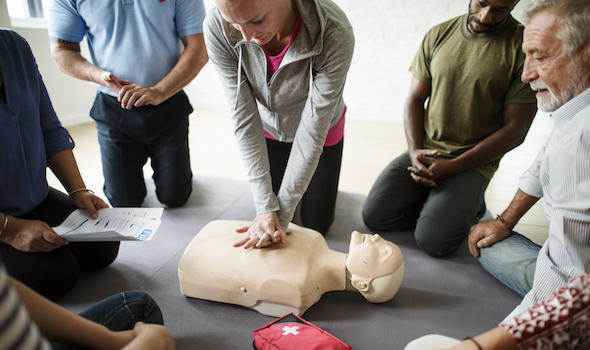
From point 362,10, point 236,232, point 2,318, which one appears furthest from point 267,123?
point 362,10

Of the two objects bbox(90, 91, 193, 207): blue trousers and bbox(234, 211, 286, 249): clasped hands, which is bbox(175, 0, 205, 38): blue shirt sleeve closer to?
bbox(90, 91, 193, 207): blue trousers

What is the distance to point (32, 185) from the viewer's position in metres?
1.30

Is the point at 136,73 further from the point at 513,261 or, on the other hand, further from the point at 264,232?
the point at 513,261

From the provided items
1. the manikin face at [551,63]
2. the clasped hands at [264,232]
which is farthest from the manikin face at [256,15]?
the manikin face at [551,63]

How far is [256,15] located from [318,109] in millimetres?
424

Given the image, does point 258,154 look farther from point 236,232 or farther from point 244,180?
point 244,180

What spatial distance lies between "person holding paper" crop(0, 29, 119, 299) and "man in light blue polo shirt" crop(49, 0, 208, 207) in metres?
0.43

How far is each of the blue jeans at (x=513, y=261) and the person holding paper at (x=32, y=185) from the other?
4.97ft

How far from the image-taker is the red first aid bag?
3.49 feet

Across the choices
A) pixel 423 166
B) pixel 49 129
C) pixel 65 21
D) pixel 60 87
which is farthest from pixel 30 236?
pixel 60 87

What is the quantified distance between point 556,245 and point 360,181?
147 cm

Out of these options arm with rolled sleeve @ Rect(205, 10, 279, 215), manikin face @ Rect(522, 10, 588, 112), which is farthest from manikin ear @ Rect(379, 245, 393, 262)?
manikin face @ Rect(522, 10, 588, 112)

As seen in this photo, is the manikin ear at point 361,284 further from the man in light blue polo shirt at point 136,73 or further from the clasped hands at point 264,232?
the man in light blue polo shirt at point 136,73

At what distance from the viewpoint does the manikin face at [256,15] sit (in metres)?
0.98
